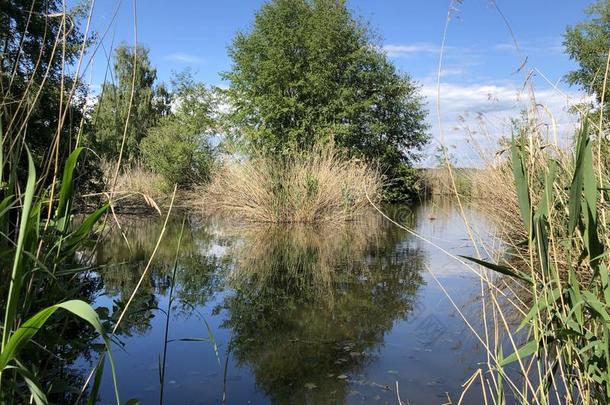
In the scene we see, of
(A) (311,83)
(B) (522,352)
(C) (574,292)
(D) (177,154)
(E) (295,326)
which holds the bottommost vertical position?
(E) (295,326)

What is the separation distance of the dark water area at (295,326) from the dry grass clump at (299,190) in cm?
397

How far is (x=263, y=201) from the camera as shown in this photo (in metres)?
13.3

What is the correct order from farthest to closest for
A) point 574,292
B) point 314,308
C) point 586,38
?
point 586,38
point 314,308
point 574,292

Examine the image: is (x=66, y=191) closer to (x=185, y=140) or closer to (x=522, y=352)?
(x=522, y=352)

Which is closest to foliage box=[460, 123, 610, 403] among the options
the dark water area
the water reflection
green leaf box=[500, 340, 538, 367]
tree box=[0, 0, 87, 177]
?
green leaf box=[500, 340, 538, 367]

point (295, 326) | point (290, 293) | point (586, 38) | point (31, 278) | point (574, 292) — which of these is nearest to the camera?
point (31, 278)

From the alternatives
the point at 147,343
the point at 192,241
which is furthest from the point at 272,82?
the point at 147,343

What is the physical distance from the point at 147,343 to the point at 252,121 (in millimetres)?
23393

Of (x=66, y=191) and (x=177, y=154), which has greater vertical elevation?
(x=177, y=154)

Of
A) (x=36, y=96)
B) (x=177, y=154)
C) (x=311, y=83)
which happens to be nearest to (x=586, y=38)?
(x=311, y=83)

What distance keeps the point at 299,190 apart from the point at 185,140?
14.2 meters

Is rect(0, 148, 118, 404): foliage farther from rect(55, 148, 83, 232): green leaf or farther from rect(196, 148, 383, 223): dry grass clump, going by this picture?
rect(196, 148, 383, 223): dry grass clump

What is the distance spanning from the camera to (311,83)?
83.5 feet

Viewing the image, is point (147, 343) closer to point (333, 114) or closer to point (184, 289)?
point (184, 289)
